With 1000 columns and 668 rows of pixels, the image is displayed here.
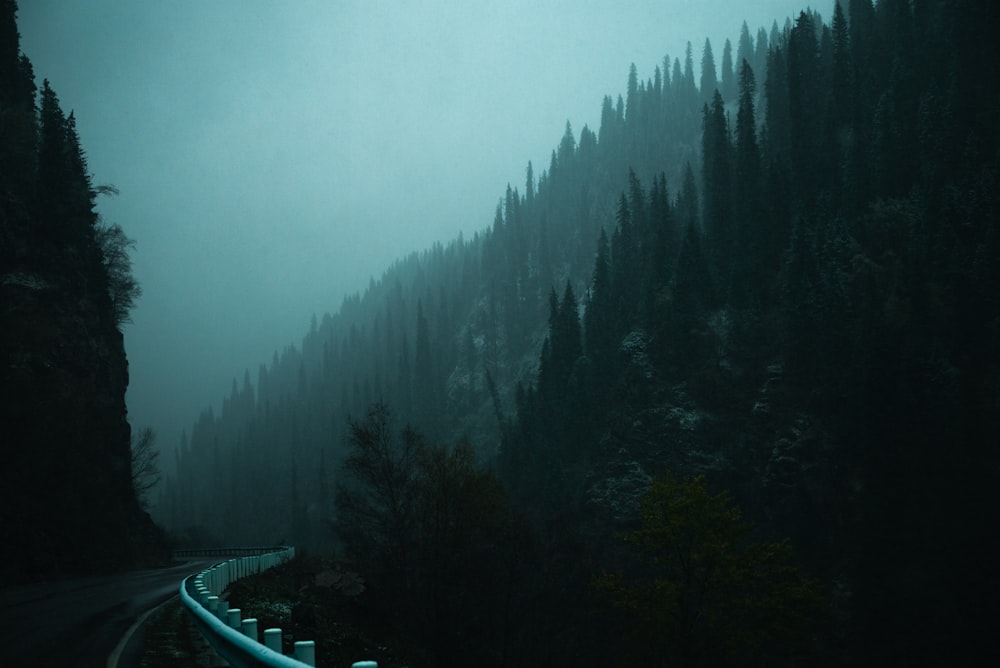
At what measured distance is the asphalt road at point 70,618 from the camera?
10.9m

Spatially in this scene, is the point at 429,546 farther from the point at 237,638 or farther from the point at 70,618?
the point at 237,638

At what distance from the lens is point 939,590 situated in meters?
45.8

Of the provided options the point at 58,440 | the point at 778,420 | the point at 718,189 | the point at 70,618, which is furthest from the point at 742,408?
the point at 70,618

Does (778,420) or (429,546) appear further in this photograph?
(778,420)

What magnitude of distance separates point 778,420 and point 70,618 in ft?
227

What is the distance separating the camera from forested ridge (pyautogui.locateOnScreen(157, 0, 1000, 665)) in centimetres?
3794

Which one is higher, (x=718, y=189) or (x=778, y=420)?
(x=718, y=189)

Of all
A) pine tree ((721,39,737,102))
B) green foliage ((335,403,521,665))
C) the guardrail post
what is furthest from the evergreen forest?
pine tree ((721,39,737,102))

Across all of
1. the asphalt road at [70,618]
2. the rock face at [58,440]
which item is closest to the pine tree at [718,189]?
the rock face at [58,440]

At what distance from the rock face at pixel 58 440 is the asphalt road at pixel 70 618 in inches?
269

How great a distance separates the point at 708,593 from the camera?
35.2m

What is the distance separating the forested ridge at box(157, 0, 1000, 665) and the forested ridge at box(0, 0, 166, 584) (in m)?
14.1

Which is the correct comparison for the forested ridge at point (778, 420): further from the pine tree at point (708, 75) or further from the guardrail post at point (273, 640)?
the pine tree at point (708, 75)

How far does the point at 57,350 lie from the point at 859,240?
79.0 metres
